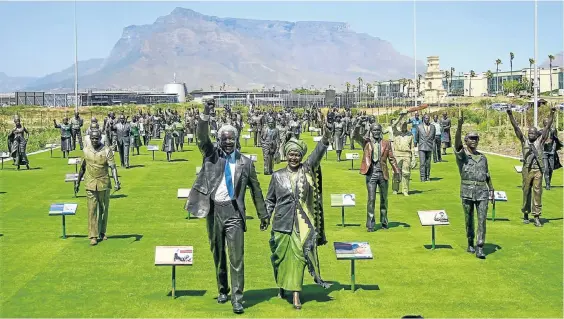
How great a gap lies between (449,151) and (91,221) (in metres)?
29.5

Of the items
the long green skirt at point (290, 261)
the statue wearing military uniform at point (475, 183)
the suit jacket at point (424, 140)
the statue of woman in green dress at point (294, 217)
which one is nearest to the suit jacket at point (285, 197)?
the statue of woman in green dress at point (294, 217)

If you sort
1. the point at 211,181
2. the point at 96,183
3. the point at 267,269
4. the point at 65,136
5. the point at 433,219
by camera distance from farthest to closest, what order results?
1. the point at 65,136
2. the point at 96,183
3. the point at 433,219
4. the point at 267,269
5. the point at 211,181

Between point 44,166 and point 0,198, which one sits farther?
point 44,166

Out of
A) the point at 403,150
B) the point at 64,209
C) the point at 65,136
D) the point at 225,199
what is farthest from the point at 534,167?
the point at 65,136

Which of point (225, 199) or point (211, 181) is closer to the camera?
point (225, 199)

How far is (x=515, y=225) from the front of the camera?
760 inches

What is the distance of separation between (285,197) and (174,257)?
1915 mm

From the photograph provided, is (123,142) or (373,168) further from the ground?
(123,142)

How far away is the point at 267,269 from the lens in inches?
567

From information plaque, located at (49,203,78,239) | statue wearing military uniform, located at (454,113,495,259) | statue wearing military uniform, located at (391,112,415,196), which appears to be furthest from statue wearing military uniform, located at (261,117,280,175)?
statue wearing military uniform, located at (454,113,495,259)

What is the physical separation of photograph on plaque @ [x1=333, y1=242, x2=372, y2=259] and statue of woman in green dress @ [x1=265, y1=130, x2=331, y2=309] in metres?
0.82

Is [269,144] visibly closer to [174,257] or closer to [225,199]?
[174,257]

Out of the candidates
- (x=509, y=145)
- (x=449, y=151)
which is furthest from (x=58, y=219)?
(x=509, y=145)

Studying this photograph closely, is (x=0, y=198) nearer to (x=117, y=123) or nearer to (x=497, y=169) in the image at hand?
(x=117, y=123)
